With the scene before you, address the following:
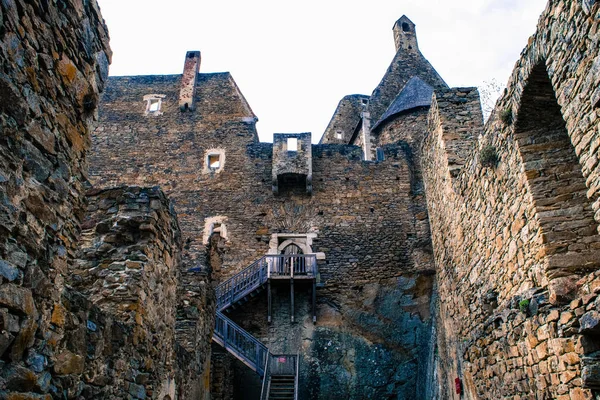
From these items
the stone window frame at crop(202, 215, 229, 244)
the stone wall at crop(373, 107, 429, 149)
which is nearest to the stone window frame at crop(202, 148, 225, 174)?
the stone window frame at crop(202, 215, 229, 244)

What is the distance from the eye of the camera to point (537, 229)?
5.16 metres

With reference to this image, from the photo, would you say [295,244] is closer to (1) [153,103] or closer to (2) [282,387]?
(2) [282,387]

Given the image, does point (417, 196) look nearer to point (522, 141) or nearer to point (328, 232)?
point (328, 232)

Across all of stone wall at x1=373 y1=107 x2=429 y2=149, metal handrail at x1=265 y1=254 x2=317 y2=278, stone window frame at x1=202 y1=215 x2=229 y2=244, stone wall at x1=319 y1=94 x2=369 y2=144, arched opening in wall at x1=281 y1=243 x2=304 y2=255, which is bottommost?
metal handrail at x1=265 y1=254 x2=317 y2=278

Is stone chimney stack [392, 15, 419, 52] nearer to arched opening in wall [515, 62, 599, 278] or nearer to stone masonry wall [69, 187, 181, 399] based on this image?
arched opening in wall [515, 62, 599, 278]

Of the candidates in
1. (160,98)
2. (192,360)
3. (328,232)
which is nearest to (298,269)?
(328,232)

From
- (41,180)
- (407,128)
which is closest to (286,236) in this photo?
(407,128)

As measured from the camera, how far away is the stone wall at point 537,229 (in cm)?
407

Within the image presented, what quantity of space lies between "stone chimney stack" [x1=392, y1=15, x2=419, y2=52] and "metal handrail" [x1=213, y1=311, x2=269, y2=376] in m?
15.8

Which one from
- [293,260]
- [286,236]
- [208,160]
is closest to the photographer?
[293,260]

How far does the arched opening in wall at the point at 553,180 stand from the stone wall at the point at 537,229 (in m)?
0.01

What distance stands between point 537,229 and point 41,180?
4623 mm

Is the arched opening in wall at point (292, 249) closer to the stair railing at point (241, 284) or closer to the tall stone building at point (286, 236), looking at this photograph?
the tall stone building at point (286, 236)

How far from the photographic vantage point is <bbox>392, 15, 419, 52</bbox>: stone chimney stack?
74.0 feet
